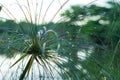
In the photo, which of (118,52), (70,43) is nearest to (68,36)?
(70,43)

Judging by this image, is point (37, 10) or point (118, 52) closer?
point (37, 10)

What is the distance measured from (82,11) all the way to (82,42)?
105 mm

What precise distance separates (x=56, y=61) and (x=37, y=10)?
183mm

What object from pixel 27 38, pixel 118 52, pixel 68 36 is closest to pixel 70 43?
pixel 68 36

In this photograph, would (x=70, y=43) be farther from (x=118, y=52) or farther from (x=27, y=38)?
(x=118, y=52)

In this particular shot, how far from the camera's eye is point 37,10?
1.13m

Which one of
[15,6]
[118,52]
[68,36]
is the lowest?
[118,52]

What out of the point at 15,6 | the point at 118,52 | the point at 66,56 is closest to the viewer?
the point at 66,56

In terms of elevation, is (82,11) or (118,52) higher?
(82,11)

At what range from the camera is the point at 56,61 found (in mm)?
1097

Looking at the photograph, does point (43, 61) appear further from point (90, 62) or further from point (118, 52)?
point (118, 52)

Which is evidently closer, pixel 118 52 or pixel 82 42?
pixel 82 42

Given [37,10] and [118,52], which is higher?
[37,10]

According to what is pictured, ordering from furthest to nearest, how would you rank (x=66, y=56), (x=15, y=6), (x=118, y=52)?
(x=118, y=52)
(x=15, y=6)
(x=66, y=56)
